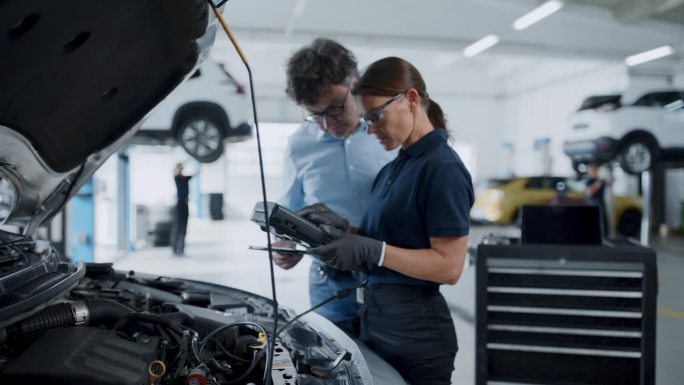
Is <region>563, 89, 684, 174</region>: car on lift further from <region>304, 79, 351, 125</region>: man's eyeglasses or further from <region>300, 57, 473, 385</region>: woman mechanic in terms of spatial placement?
<region>300, 57, 473, 385</region>: woman mechanic

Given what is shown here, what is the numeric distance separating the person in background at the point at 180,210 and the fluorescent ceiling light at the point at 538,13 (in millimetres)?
5933

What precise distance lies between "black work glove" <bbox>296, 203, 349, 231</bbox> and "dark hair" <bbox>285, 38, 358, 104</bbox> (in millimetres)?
367

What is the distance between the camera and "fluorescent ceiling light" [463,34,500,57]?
9.48 meters

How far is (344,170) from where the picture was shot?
70.6 inches

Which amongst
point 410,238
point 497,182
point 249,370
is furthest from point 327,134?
point 497,182

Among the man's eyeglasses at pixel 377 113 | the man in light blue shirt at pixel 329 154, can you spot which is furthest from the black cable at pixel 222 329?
the man's eyeglasses at pixel 377 113

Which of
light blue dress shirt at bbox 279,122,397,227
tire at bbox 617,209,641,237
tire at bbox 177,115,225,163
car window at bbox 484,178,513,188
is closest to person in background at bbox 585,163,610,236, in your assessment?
tire at bbox 617,209,641,237

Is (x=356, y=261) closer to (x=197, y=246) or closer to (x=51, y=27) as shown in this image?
(x=51, y=27)

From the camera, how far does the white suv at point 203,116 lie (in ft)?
20.0

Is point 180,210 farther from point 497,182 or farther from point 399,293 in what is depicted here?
point 399,293

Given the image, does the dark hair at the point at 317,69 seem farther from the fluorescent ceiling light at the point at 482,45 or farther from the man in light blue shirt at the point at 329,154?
the fluorescent ceiling light at the point at 482,45

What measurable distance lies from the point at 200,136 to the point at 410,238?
524cm

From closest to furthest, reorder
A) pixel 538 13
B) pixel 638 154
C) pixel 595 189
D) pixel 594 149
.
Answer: pixel 595 189 < pixel 594 149 < pixel 638 154 < pixel 538 13

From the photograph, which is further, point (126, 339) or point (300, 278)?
point (300, 278)
